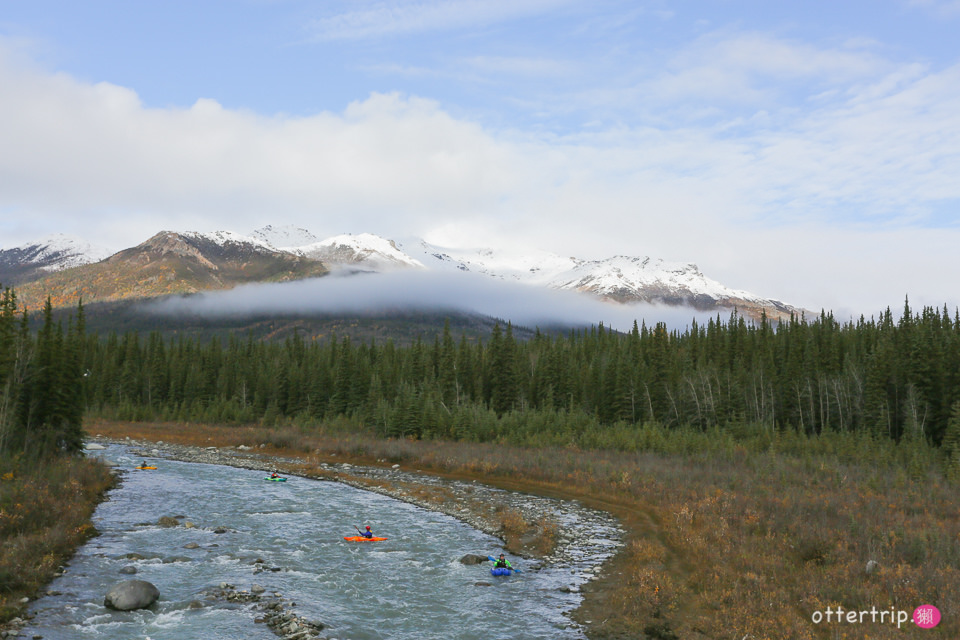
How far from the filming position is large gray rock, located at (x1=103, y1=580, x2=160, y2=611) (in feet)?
61.8

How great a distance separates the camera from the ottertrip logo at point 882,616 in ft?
53.9

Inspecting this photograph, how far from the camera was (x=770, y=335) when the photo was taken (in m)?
122

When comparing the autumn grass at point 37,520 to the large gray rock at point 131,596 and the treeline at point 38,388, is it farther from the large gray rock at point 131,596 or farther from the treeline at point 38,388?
the treeline at point 38,388

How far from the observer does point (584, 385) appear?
97.9m

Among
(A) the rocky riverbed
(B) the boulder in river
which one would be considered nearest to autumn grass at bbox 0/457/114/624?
(B) the boulder in river

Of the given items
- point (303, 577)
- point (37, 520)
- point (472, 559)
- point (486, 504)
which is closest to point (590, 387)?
point (486, 504)

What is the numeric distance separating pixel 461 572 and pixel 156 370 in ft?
394

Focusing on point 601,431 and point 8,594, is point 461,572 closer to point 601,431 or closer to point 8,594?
point 8,594

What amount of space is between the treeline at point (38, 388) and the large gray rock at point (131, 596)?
2185 centimetres

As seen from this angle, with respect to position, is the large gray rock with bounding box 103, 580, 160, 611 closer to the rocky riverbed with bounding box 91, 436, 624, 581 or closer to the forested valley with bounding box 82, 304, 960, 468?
the rocky riverbed with bounding box 91, 436, 624, 581

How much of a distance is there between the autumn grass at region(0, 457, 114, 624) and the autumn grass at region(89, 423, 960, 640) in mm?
18856

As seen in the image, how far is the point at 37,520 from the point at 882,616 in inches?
1263

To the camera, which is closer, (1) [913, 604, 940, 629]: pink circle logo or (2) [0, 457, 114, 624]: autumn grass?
(1) [913, 604, 940, 629]: pink circle logo

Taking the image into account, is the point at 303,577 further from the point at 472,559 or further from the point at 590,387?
the point at 590,387
